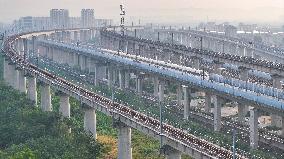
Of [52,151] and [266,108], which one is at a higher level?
[266,108]

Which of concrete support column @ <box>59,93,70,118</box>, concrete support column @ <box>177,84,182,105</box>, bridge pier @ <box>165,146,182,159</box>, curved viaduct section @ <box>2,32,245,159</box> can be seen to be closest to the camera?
curved viaduct section @ <box>2,32,245,159</box>

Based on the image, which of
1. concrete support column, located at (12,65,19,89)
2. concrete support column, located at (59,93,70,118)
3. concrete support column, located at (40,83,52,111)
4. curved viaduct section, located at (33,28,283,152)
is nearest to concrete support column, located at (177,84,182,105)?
curved viaduct section, located at (33,28,283,152)

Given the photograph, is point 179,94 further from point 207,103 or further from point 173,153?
point 173,153

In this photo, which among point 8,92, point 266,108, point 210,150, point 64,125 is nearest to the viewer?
point 210,150

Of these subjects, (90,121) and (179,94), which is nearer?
(90,121)

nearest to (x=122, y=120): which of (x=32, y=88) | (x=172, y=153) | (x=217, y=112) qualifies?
(x=172, y=153)

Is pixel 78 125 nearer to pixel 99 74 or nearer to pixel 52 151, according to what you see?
pixel 52 151

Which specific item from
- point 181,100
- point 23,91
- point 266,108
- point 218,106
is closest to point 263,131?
point 218,106

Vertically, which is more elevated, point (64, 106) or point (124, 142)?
point (64, 106)

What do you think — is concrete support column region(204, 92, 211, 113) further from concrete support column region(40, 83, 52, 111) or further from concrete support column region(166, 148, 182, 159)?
concrete support column region(166, 148, 182, 159)
